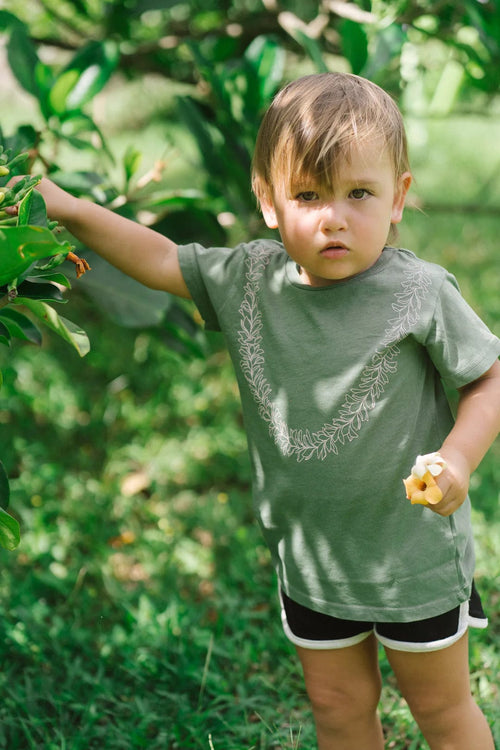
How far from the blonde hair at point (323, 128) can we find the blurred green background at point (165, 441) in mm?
590

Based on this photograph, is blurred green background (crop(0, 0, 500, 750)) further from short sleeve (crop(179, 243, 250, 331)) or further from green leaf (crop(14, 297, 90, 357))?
green leaf (crop(14, 297, 90, 357))

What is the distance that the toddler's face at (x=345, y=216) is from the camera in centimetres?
125

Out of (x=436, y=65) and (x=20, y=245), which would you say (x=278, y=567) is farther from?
(x=436, y=65)

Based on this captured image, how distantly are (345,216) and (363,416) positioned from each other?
0.32m

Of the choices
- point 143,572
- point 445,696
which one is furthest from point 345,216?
point 143,572

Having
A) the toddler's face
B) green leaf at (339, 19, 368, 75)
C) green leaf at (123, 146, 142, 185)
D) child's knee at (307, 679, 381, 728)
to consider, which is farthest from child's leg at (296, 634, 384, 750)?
green leaf at (339, 19, 368, 75)

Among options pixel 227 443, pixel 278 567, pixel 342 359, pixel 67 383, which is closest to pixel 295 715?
pixel 278 567

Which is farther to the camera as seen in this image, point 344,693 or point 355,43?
point 355,43

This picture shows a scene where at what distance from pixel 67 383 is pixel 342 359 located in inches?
81.9

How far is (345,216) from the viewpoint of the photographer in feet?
4.10

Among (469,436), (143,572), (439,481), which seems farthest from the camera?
(143,572)

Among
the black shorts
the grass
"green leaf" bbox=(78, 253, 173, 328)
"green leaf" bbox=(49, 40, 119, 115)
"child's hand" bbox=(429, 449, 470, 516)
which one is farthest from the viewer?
"green leaf" bbox=(49, 40, 119, 115)

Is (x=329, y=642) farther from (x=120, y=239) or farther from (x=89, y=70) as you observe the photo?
(x=89, y=70)

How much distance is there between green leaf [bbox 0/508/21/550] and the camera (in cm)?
119
